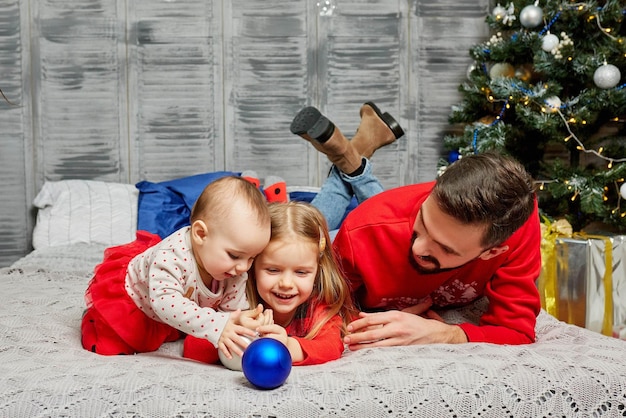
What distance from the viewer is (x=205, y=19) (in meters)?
3.77

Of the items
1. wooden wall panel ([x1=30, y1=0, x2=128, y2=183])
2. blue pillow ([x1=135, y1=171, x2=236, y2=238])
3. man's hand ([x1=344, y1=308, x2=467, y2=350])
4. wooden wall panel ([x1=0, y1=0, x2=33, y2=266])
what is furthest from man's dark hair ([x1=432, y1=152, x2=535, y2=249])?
wooden wall panel ([x1=0, y1=0, x2=33, y2=266])

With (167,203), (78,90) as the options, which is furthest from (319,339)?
(78,90)

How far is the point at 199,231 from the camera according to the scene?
1.49 metres

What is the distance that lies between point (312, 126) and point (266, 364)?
1.29m

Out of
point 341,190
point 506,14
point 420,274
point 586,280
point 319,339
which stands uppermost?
point 506,14

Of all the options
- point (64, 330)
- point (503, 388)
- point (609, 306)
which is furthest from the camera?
point (609, 306)

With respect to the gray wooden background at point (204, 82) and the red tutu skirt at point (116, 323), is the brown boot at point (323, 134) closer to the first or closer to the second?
the red tutu skirt at point (116, 323)

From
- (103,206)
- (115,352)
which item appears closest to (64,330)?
(115,352)

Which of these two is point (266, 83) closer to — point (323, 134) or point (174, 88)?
point (174, 88)

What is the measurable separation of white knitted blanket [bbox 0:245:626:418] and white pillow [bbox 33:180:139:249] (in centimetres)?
165

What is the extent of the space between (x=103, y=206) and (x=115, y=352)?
6.30 ft

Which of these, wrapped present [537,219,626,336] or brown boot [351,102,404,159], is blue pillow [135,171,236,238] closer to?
brown boot [351,102,404,159]

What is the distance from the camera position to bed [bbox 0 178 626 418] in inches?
47.4

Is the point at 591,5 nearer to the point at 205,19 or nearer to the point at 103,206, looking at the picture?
the point at 205,19
